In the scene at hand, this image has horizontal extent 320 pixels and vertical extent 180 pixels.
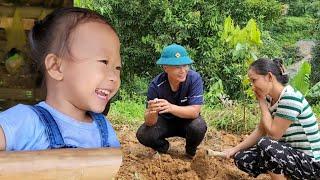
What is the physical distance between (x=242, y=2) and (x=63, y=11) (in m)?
9.79

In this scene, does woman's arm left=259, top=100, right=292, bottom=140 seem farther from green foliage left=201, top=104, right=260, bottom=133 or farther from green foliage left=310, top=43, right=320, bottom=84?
green foliage left=310, top=43, right=320, bottom=84

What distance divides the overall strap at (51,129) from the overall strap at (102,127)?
0.46ft

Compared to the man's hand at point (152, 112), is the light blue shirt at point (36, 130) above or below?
above

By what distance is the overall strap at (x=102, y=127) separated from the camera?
1.25 metres

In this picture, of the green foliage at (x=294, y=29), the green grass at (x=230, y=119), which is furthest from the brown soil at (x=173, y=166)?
the green foliage at (x=294, y=29)

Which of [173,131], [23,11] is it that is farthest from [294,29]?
[23,11]

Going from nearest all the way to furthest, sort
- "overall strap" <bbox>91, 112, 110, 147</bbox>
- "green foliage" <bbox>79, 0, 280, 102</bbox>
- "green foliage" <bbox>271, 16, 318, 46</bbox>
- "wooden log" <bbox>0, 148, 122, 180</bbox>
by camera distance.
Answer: "wooden log" <bbox>0, 148, 122, 180</bbox> → "overall strap" <bbox>91, 112, 110, 147</bbox> → "green foliage" <bbox>79, 0, 280, 102</bbox> → "green foliage" <bbox>271, 16, 318, 46</bbox>

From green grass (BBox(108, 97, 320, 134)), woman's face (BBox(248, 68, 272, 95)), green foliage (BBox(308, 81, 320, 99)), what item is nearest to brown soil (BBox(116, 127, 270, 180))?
woman's face (BBox(248, 68, 272, 95))

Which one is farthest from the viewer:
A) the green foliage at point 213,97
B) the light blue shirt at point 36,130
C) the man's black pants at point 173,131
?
the green foliage at point 213,97

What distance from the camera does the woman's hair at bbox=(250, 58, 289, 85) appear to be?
339 cm

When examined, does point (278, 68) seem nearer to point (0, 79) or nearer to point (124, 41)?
point (0, 79)

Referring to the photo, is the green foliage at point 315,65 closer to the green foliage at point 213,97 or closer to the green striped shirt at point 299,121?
the green foliage at point 213,97

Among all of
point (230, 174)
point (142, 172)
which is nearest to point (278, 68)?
point (230, 174)

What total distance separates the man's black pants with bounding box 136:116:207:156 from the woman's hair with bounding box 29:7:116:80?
10.3ft
